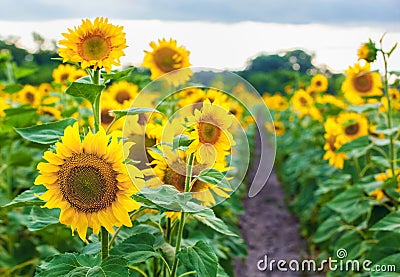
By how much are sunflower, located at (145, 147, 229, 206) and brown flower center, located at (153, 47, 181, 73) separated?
1.23 meters

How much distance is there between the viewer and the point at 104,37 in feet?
4.77

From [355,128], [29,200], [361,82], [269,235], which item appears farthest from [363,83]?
[29,200]

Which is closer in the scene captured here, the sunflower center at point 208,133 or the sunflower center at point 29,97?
the sunflower center at point 208,133

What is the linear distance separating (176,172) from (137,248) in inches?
8.3

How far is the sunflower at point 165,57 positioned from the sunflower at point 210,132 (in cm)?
129

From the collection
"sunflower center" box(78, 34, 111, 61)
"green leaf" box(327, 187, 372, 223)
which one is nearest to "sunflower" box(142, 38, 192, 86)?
"green leaf" box(327, 187, 372, 223)

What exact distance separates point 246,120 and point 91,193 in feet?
29.3

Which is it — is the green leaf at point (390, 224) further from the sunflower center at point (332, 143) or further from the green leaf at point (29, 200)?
the sunflower center at point (332, 143)

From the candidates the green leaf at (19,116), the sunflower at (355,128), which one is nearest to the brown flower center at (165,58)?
the green leaf at (19,116)

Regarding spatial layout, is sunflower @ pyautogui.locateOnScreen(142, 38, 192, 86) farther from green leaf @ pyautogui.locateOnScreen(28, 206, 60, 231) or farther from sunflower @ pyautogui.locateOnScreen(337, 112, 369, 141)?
green leaf @ pyautogui.locateOnScreen(28, 206, 60, 231)

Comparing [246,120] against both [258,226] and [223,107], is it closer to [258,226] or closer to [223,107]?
[258,226]

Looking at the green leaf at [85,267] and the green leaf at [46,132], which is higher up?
the green leaf at [46,132]

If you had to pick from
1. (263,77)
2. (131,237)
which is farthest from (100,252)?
(263,77)

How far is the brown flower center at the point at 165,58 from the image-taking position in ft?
8.71
